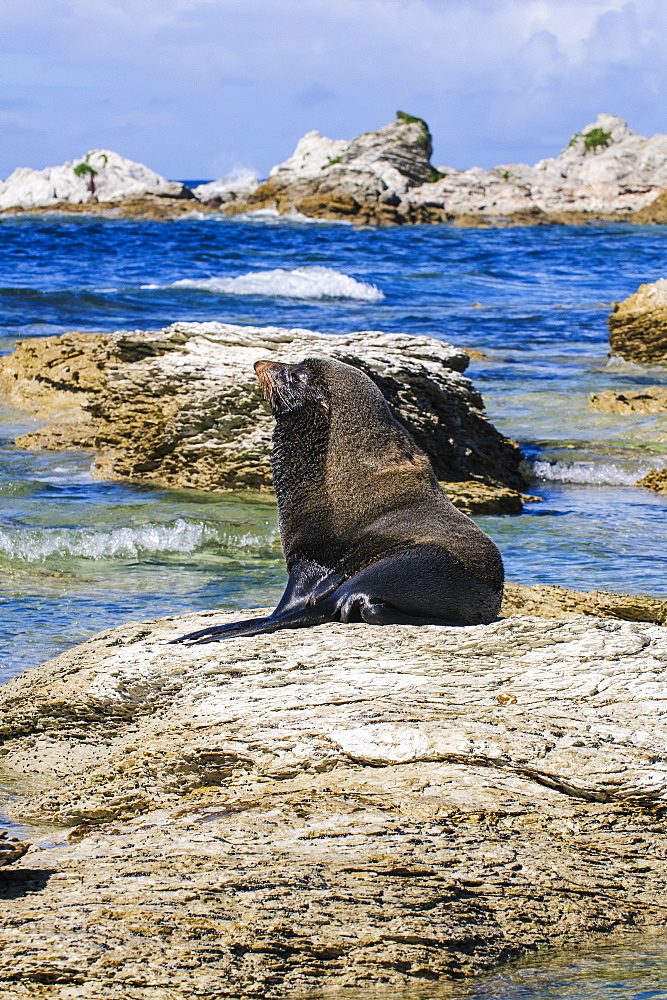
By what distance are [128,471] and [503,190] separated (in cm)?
7388

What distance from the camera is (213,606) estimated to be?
6871mm

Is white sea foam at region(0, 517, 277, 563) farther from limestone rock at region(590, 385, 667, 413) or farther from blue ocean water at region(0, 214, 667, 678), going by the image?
limestone rock at region(590, 385, 667, 413)

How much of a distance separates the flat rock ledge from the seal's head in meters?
1.12

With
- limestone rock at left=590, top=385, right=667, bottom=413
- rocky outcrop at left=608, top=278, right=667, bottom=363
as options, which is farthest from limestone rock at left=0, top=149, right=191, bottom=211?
limestone rock at left=590, top=385, right=667, bottom=413

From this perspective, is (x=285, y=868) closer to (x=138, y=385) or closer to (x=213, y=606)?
(x=213, y=606)

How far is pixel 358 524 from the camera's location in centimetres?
510

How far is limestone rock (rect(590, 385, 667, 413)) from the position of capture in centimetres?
1407

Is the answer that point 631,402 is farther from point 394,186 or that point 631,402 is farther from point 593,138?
point 593,138

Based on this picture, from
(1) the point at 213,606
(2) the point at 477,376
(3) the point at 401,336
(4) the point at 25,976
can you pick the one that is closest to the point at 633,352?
(2) the point at 477,376

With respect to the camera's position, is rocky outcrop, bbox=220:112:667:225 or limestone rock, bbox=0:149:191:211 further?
limestone rock, bbox=0:149:191:211

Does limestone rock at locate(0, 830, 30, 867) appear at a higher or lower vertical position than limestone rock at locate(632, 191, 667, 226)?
lower

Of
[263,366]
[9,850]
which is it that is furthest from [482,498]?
[9,850]

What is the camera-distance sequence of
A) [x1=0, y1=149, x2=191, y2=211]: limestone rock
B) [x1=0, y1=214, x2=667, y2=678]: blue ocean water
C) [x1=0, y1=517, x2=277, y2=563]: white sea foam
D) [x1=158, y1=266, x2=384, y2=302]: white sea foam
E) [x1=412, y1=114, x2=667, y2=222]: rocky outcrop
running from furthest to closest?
[x1=0, y1=149, x2=191, y2=211]: limestone rock → [x1=412, y1=114, x2=667, y2=222]: rocky outcrop → [x1=158, y1=266, x2=384, y2=302]: white sea foam → [x1=0, y1=517, x2=277, y2=563]: white sea foam → [x1=0, y1=214, x2=667, y2=678]: blue ocean water

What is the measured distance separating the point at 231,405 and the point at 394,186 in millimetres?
70909
